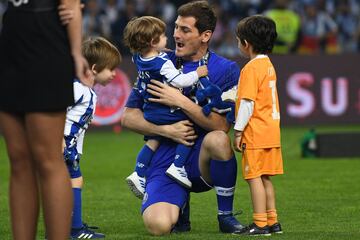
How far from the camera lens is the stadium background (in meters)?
8.26

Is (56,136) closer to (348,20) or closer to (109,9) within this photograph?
(109,9)

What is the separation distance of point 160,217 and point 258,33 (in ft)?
4.79

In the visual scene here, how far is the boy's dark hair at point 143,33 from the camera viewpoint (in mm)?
7391

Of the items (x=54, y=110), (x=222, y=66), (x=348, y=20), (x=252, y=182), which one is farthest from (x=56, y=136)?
(x=348, y=20)

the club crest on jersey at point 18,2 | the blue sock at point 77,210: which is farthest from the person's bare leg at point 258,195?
the club crest on jersey at point 18,2

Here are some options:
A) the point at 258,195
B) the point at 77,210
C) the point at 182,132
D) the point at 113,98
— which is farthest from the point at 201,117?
the point at 113,98

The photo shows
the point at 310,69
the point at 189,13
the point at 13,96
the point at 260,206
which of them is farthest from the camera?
the point at 310,69

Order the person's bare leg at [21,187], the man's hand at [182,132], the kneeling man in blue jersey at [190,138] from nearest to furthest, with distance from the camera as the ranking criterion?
the person's bare leg at [21,187]
the kneeling man in blue jersey at [190,138]
the man's hand at [182,132]

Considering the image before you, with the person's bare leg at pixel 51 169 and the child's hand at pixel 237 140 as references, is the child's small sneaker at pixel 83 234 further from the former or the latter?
the person's bare leg at pixel 51 169

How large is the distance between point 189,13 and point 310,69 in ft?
35.6

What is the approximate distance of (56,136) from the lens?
5332mm

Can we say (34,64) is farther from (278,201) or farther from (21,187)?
(278,201)

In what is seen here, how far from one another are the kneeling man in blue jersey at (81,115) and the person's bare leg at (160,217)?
Result: 1.16 ft

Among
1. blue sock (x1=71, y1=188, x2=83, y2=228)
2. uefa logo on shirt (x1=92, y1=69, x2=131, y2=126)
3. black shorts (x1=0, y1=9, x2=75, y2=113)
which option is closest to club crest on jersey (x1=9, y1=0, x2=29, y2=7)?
black shorts (x1=0, y1=9, x2=75, y2=113)
